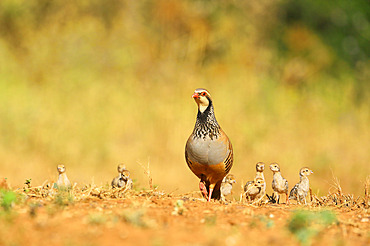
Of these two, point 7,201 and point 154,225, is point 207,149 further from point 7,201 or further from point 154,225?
point 7,201

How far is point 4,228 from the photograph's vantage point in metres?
4.43

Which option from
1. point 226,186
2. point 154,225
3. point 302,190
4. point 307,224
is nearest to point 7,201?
point 154,225

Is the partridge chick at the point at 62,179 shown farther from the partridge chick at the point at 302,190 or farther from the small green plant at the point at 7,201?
the partridge chick at the point at 302,190

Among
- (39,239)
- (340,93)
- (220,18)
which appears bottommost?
(39,239)

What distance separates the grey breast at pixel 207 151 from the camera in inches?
270

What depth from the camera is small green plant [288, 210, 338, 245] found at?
180 inches

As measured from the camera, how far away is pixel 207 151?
686 cm

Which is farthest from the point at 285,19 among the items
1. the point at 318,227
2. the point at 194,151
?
the point at 318,227

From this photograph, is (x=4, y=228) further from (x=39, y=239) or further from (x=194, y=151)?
(x=194, y=151)

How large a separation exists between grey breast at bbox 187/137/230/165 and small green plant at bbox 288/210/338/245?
1.97 meters

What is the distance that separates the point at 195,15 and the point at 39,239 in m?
13.6

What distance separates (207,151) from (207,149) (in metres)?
0.03

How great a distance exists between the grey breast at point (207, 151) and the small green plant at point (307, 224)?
1972 mm

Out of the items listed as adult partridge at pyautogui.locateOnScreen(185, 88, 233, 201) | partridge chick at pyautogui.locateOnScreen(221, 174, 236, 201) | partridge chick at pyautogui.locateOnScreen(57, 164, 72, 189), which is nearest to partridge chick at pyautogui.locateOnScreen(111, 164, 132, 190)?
partridge chick at pyautogui.locateOnScreen(57, 164, 72, 189)
